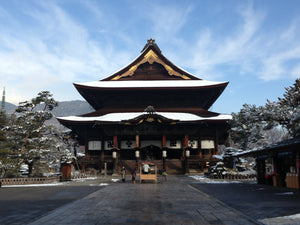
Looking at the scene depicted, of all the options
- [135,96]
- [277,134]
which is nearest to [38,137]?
[135,96]

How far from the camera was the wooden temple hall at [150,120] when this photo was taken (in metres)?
31.3

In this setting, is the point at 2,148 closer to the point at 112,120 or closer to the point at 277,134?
the point at 112,120

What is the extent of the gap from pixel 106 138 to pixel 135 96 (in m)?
7.50

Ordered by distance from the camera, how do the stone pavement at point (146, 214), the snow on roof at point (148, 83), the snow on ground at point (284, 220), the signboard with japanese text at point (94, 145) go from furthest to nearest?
the snow on roof at point (148, 83), the signboard with japanese text at point (94, 145), the stone pavement at point (146, 214), the snow on ground at point (284, 220)

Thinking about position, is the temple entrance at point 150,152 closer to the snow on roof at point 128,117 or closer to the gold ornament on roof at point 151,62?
the snow on roof at point 128,117

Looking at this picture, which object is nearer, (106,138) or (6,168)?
(6,168)

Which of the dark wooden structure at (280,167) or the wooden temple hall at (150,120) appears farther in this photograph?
the wooden temple hall at (150,120)

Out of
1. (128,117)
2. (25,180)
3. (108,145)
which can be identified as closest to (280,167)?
(25,180)

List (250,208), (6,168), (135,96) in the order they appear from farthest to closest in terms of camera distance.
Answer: (135,96), (6,168), (250,208)

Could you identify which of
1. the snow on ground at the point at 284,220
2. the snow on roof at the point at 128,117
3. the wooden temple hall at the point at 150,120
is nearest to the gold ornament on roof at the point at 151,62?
the wooden temple hall at the point at 150,120

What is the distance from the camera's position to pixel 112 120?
31906 millimetres

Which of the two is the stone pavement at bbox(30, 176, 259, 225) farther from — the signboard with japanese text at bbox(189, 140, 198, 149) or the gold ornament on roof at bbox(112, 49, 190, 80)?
the gold ornament on roof at bbox(112, 49, 190, 80)

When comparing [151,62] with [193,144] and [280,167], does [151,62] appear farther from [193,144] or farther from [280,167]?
[280,167]

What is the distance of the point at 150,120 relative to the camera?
31.2 m
